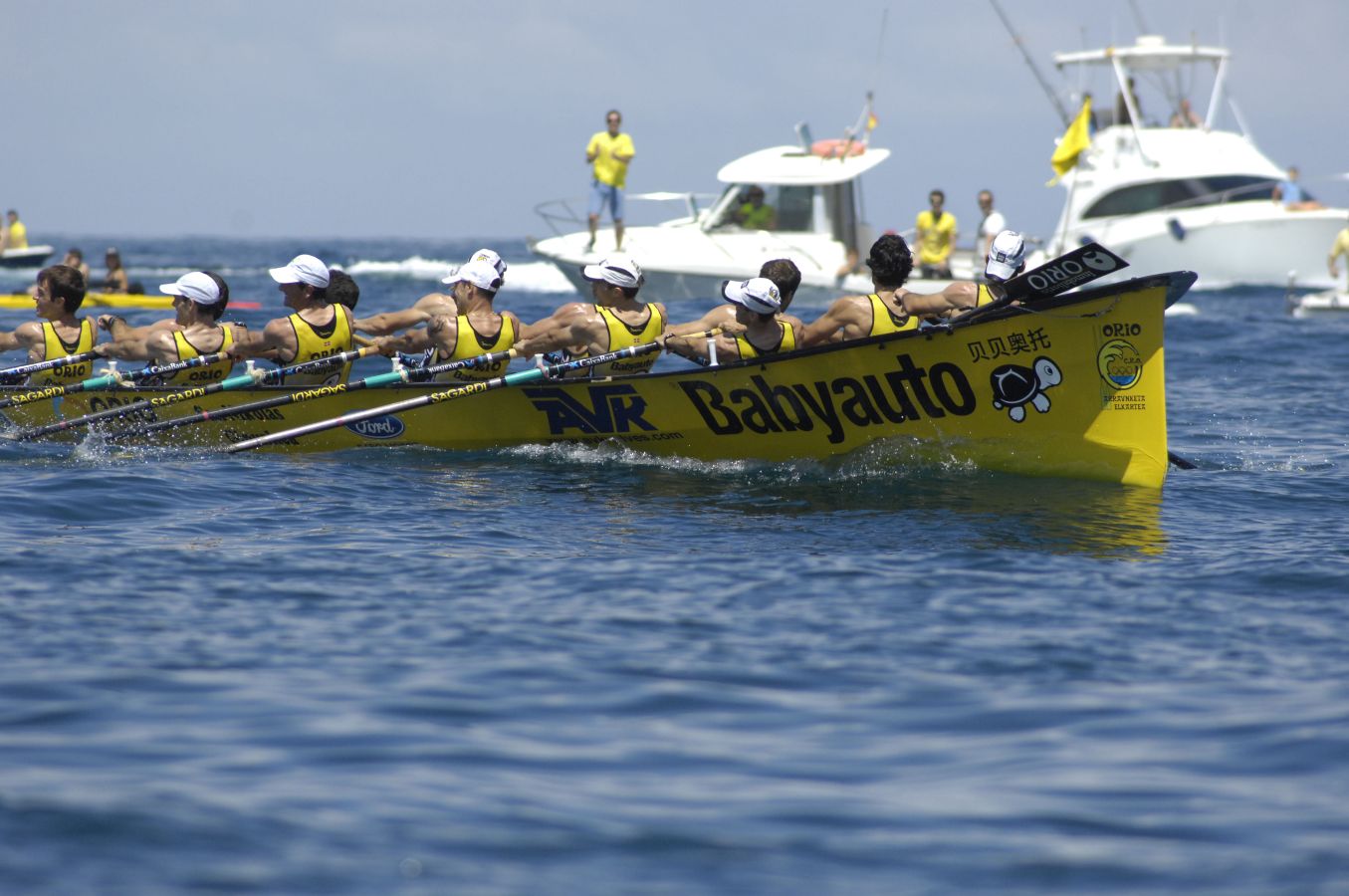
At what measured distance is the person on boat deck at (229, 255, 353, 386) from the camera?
38.8 ft

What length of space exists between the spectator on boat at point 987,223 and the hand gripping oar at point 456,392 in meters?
17.2

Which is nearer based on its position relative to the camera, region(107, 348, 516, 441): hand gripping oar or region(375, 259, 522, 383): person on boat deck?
region(107, 348, 516, 441): hand gripping oar

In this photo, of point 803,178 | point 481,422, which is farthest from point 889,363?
point 803,178

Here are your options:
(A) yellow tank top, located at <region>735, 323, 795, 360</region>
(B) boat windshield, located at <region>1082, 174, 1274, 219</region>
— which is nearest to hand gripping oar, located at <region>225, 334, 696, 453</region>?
(A) yellow tank top, located at <region>735, 323, 795, 360</region>

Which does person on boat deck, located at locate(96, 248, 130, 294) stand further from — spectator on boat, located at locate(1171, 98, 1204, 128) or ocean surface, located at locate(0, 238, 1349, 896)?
spectator on boat, located at locate(1171, 98, 1204, 128)

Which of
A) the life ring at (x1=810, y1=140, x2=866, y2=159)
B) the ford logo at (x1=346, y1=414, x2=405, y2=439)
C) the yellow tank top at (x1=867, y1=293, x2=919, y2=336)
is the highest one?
the life ring at (x1=810, y1=140, x2=866, y2=159)

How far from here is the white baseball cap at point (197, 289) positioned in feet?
38.9

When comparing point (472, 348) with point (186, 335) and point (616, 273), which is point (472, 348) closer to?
point (616, 273)

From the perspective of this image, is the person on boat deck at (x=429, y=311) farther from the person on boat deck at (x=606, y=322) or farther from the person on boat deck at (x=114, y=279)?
the person on boat deck at (x=114, y=279)

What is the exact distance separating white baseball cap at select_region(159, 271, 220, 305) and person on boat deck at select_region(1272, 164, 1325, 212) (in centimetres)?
2801

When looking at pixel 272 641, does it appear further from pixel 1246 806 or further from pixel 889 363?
pixel 889 363

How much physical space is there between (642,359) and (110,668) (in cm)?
577

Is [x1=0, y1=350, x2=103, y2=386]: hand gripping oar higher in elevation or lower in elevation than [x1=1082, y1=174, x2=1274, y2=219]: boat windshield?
lower

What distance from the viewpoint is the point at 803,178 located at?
2777 centimetres
